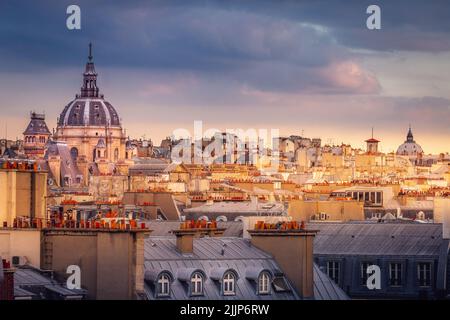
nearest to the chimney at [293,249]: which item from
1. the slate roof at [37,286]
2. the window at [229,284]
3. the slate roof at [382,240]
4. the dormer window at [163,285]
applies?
the window at [229,284]

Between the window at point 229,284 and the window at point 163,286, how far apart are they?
141 centimetres

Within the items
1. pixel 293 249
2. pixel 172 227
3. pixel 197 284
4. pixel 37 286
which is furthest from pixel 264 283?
pixel 172 227

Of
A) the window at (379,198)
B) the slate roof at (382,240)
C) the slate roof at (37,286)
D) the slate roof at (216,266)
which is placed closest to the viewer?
the slate roof at (37,286)

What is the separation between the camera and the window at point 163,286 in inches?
1414

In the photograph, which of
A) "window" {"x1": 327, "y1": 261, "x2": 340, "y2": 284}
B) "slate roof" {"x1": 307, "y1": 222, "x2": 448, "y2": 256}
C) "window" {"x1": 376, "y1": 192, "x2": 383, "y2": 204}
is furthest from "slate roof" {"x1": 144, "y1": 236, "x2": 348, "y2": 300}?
"window" {"x1": 376, "y1": 192, "x2": 383, "y2": 204}

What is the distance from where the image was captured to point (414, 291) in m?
46.5

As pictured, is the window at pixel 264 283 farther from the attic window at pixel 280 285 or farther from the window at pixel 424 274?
the window at pixel 424 274

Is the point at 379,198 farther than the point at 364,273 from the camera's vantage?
Yes

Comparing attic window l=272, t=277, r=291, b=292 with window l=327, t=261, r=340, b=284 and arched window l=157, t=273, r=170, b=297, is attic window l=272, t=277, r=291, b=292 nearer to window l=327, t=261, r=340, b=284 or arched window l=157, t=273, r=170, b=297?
arched window l=157, t=273, r=170, b=297

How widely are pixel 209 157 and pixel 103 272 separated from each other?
134m

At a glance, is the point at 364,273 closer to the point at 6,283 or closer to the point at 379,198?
the point at 6,283

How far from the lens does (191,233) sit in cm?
3884

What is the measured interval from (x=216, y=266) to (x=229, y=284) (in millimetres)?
572
